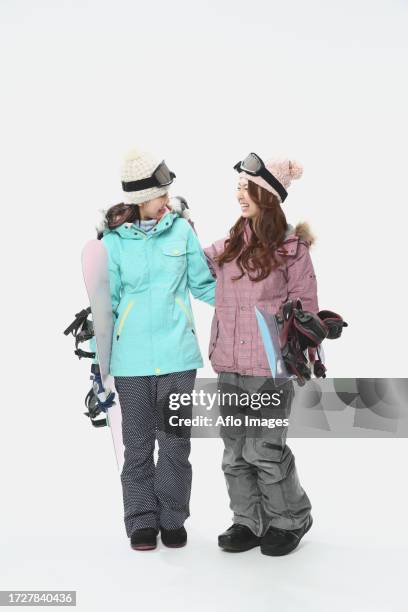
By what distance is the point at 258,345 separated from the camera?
360cm

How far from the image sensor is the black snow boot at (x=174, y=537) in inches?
147

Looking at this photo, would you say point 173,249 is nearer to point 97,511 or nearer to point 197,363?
point 197,363

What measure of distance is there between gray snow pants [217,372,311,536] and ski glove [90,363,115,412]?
1.41 feet

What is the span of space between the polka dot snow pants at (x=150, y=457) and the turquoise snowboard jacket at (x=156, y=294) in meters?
0.07

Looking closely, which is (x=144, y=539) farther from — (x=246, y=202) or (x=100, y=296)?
(x=246, y=202)

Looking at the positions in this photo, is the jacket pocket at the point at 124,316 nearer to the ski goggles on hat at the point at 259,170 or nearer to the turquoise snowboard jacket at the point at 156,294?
the turquoise snowboard jacket at the point at 156,294

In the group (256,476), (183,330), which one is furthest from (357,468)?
(183,330)

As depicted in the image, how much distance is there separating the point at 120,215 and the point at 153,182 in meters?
0.20

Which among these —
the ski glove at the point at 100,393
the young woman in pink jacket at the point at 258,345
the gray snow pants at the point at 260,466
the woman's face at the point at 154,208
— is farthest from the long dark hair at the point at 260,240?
the ski glove at the point at 100,393

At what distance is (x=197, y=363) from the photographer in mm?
3752

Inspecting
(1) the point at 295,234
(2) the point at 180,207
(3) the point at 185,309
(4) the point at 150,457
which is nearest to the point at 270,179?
(1) the point at 295,234

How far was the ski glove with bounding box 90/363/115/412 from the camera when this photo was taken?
3.81 meters

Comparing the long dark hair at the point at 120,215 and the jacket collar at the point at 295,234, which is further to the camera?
the long dark hair at the point at 120,215

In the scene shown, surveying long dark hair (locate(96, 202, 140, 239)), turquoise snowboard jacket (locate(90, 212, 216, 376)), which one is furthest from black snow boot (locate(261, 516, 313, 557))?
long dark hair (locate(96, 202, 140, 239))
